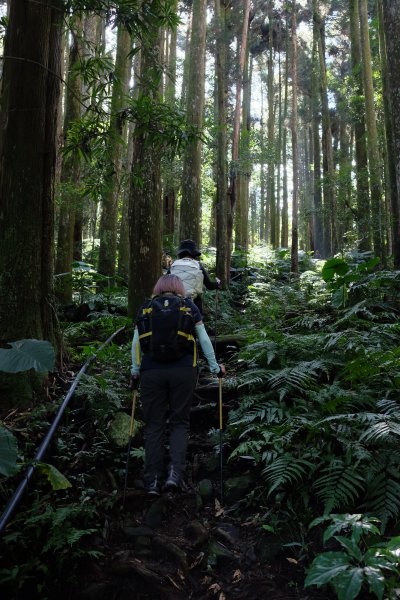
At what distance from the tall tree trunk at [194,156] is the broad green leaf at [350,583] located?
968 cm

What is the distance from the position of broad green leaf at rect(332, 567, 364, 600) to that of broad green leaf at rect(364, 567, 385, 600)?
0.10ft

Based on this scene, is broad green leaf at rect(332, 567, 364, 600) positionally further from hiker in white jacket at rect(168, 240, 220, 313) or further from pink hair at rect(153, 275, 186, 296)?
hiker in white jacket at rect(168, 240, 220, 313)

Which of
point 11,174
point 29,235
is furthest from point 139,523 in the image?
point 11,174

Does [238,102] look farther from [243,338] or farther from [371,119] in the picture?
[243,338]

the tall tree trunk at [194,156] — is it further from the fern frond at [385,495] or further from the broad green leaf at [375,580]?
the broad green leaf at [375,580]

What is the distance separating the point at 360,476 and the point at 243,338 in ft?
13.4

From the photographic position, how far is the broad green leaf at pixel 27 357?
87.3 inches

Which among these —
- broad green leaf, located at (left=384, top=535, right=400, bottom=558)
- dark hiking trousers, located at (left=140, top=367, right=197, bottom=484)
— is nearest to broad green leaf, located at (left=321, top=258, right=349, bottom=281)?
dark hiking trousers, located at (left=140, top=367, right=197, bottom=484)

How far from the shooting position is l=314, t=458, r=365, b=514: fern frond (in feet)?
10.3

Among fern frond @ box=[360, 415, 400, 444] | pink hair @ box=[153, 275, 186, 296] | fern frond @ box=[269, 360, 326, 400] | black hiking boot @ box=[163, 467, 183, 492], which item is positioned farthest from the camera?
fern frond @ box=[269, 360, 326, 400]

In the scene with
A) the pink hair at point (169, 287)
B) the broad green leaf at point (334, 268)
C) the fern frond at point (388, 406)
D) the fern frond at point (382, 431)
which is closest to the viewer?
the fern frond at point (382, 431)

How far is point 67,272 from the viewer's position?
10.3 metres

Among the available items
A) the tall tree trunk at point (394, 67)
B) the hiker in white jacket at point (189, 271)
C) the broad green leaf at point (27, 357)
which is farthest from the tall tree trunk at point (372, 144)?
the broad green leaf at point (27, 357)

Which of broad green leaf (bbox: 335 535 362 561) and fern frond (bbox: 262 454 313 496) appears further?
fern frond (bbox: 262 454 313 496)
